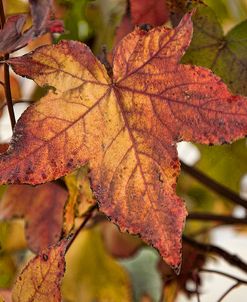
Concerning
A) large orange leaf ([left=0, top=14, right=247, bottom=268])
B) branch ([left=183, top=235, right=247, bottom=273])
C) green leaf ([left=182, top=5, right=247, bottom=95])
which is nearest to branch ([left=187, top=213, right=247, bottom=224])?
branch ([left=183, top=235, right=247, bottom=273])

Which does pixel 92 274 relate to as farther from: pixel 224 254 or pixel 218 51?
pixel 218 51

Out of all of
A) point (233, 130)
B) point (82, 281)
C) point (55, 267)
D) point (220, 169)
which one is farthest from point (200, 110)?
point (82, 281)

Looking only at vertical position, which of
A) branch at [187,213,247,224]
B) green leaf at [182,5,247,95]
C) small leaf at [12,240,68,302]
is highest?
green leaf at [182,5,247,95]

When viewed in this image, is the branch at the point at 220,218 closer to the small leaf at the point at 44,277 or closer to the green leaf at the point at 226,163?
the green leaf at the point at 226,163

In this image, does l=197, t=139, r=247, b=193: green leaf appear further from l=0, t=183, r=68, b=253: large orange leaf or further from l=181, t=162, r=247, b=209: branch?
l=0, t=183, r=68, b=253: large orange leaf

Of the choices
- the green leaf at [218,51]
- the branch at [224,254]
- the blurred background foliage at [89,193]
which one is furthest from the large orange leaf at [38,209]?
the green leaf at [218,51]

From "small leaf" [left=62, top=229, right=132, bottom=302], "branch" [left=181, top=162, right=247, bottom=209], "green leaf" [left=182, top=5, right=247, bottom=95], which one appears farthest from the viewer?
"small leaf" [left=62, top=229, right=132, bottom=302]

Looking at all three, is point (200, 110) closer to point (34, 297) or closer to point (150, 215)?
point (150, 215)
